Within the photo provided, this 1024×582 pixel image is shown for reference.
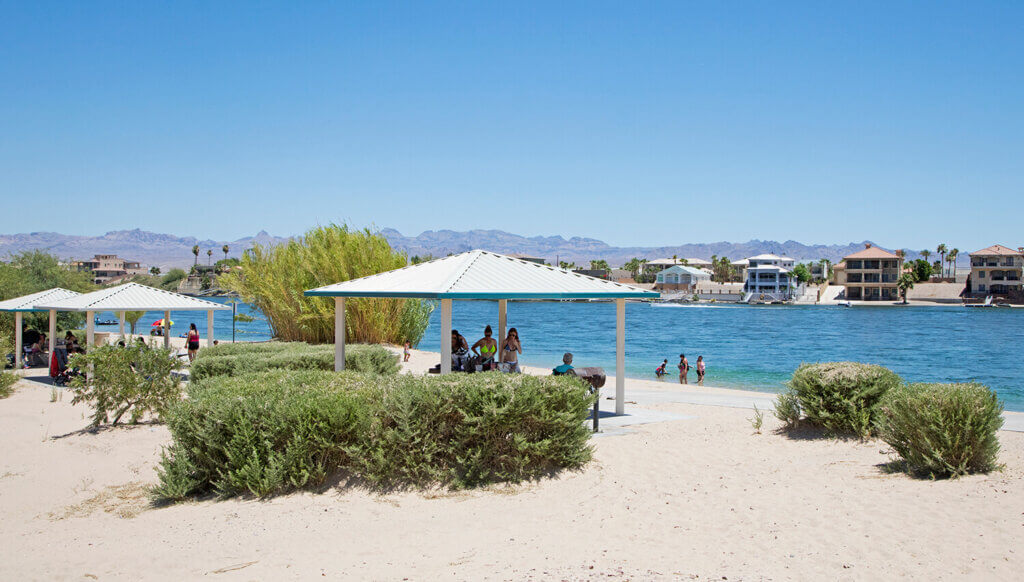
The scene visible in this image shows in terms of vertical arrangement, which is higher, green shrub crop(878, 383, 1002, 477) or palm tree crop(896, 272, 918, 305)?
palm tree crop(896, 272, 918, 305)

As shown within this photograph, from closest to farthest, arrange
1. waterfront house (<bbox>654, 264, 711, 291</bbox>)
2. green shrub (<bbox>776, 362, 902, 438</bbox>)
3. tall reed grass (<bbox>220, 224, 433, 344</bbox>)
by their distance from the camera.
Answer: green shrub (<bbox>776, 362, 902, 438</bbox>)
tall reed grass (<bbox>220, 224, 433, 344</bbox>)
waterfront house (<bbox>654, 264, 711, 291</bbox>)

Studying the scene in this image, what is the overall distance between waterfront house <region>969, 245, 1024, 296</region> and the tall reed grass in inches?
4329

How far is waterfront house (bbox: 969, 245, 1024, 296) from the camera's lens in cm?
10725

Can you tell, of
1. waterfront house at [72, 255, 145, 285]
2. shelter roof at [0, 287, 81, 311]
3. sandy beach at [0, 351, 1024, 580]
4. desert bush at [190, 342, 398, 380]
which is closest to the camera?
sandy beach at [0, 351, 1024, 580]

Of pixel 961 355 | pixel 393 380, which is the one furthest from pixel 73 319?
pixel 961 355

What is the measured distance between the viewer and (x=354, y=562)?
535 cm

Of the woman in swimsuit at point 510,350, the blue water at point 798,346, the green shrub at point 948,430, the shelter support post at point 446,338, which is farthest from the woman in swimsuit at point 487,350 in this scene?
the blue water at point 798,346

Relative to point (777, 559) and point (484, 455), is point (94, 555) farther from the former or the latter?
point (777, 559)

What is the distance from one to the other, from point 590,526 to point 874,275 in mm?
119965

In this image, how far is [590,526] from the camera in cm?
607

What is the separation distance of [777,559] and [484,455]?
3019 mm

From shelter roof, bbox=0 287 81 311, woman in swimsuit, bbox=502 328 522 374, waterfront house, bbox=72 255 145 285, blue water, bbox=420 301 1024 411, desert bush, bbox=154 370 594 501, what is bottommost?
blue water, bbox=420 301 1024 411

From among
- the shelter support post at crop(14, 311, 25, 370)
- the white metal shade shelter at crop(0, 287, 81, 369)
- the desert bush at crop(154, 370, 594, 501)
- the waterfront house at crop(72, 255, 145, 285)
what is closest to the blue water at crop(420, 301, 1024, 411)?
the white metal shade shelter at crop(0, 287, 81, 369)

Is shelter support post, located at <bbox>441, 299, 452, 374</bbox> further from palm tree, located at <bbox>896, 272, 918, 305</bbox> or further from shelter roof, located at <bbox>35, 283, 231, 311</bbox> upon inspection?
palm tree, located at <bbox>896, 272, 918, 305</bbox>
